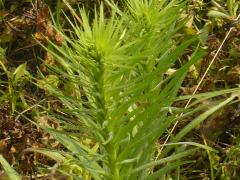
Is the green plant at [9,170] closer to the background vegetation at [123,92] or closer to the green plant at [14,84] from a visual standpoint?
the background vegetation at [123,92]

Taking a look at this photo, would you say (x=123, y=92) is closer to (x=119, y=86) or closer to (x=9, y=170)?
(x=119, y=86)

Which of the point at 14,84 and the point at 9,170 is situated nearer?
the point at 9,170

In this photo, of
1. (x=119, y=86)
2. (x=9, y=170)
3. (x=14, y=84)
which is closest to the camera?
(x=119, y=86)

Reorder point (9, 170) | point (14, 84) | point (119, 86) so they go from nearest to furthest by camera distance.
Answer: point (119, 86) < point (9, 170) < point (14, 84)

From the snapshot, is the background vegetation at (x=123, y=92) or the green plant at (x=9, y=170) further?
the green plant at (x=9, y=170)

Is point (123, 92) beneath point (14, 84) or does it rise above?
above

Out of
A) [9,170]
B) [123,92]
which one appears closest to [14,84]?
[9,170]

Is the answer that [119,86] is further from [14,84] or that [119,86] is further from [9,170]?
[14,84]

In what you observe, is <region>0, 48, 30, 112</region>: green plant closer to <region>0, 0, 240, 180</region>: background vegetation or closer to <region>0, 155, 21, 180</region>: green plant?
<region>0, 0, 240, 180</region>: background vegetation

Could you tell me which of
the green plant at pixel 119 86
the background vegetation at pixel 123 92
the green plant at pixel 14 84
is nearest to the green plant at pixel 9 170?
the background vegetation at pixel 123 92
